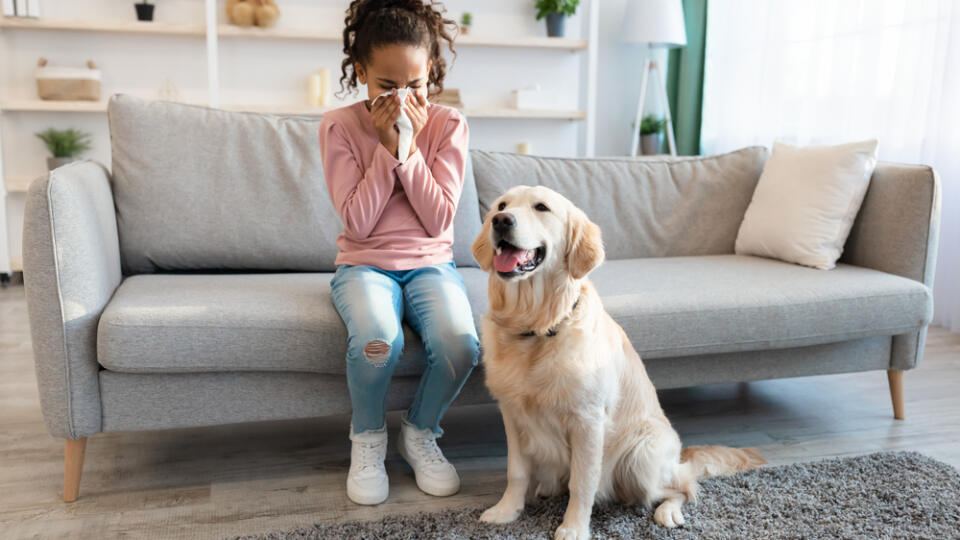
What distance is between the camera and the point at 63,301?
63.5 inches

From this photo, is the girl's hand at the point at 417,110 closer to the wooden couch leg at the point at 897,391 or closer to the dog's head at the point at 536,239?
the dog's head at the point at 536,239

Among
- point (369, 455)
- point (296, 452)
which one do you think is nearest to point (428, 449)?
point (369, 455)

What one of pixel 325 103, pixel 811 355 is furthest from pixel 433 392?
pixel 325 103

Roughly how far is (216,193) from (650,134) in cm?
353

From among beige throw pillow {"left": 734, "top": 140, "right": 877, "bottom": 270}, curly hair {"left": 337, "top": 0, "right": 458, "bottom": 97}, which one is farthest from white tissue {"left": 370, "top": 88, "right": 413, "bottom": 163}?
beige throw pillow {"left": 734, "top": 140, "right": 877, "bottom": 270}

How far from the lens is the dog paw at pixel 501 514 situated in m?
1.58

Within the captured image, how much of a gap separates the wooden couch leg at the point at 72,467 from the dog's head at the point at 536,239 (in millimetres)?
1007

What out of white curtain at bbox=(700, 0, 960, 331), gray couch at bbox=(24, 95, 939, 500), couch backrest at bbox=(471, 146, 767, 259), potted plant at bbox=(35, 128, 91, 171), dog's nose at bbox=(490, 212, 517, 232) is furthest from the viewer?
potted plant at bbox=(35, 128, 91, 171)

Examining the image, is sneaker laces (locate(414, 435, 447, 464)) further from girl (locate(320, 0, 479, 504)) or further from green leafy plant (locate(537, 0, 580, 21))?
green leafy plant (locate(537, 0, 580, 21))

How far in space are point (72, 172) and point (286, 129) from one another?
2.25 feet

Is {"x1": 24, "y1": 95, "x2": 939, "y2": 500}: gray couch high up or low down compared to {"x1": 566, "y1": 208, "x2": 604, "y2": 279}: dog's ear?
down

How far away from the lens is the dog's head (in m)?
1.42

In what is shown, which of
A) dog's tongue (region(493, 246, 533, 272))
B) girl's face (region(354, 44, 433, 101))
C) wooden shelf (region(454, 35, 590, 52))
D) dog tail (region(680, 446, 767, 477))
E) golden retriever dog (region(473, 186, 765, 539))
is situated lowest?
dog tail (region(680, 446, 767, 477))

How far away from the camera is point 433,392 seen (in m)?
1.73
